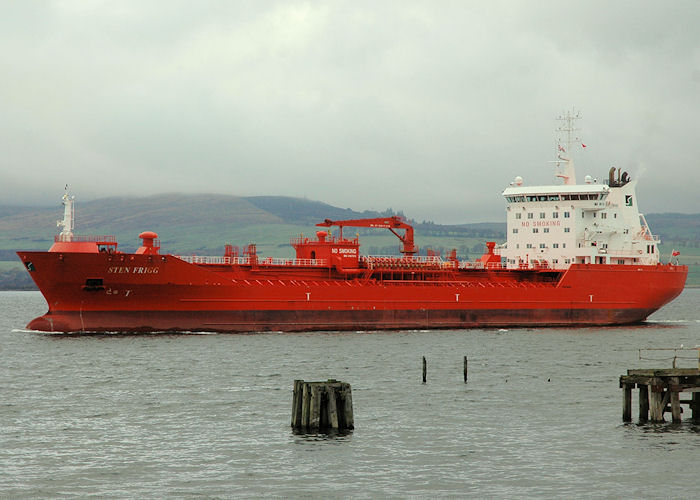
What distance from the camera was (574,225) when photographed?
54500 millimetres

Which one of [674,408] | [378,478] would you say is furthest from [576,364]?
[378,478]

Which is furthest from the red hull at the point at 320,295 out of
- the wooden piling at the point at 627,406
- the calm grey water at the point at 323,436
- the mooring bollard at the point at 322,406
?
the wooden piling at the point at 627,406

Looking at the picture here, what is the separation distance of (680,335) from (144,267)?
29688 millimetres

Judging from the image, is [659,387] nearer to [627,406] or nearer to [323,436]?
[627,406]

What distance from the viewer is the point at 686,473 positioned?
1880 centimetres

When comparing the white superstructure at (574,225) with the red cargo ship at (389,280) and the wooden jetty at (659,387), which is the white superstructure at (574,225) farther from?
the wooden jetty at (659,387)

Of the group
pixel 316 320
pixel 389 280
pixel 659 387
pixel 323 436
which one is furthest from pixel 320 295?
pixel 659 387

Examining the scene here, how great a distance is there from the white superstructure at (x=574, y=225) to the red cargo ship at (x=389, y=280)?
0.08 m

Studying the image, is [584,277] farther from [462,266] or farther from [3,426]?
[3,426]

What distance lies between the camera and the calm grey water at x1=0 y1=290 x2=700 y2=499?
60.0 ft

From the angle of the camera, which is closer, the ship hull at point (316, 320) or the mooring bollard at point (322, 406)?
the mooring bollard at point (322, 406)

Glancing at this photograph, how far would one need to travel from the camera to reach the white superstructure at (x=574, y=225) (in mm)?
A: 54688

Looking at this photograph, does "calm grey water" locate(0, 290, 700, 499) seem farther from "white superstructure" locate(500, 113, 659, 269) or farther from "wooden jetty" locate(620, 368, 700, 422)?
"white superstructure" locate(500, 113, 659, 269)

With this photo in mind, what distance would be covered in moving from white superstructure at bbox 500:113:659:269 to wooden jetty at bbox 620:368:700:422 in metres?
31.4
